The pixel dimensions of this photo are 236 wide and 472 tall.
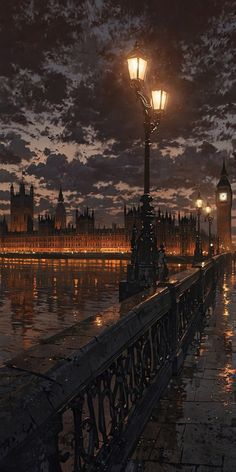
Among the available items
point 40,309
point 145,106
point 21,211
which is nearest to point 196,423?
point 145,106

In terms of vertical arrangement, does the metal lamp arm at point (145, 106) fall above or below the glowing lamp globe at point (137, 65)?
below

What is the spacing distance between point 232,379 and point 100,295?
1487cm

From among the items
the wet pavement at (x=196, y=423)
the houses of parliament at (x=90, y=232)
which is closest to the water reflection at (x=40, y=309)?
the wet pavement at (x=196, y=423)

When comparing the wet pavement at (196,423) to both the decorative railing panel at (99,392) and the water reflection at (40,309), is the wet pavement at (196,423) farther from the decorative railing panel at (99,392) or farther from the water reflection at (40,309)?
the water reflection at (40,309)

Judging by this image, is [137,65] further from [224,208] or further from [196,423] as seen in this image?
[224,208]

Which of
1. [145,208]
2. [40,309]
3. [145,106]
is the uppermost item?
[145,106]

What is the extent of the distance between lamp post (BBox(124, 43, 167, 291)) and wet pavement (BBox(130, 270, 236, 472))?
343 cm

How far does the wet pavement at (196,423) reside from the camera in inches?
148

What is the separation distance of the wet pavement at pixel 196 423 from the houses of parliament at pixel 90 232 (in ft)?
280

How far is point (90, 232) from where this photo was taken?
140875 millimetres

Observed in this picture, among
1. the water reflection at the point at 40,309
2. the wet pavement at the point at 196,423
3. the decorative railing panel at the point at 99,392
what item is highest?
the decorative railing panel at the point at 99,392

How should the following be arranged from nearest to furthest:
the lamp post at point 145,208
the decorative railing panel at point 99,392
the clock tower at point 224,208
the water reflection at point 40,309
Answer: the decorative railing panel at point 99,392 < the lamp post at point 145,208 < the water reflection at point 40,309 < the clock tower at point 224,208

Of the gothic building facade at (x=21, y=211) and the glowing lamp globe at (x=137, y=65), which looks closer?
the glowing lamp globe at (x=137, y=65)

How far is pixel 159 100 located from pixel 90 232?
130 m
